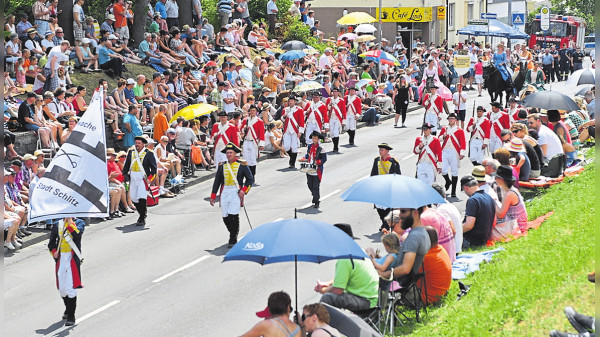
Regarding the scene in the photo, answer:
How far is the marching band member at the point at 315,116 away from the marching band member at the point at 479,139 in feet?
18.1

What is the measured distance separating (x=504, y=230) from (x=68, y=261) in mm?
6645

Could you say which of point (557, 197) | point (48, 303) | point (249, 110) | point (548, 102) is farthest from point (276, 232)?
point (249, 110)

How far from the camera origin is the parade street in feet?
44.3

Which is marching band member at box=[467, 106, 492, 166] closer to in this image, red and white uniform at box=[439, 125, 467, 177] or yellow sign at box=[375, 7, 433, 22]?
red and white uniform at box=[439, 125, 467, 177]

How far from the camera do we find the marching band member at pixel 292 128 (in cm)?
2509

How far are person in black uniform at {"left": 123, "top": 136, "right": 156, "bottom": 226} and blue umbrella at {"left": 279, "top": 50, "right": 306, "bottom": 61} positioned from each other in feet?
46.3

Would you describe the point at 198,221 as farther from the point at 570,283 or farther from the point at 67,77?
the point at 570,283

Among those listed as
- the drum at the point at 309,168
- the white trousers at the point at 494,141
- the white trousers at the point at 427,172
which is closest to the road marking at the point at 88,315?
the drum at the point at 309,168

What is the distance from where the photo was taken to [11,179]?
58.3ft

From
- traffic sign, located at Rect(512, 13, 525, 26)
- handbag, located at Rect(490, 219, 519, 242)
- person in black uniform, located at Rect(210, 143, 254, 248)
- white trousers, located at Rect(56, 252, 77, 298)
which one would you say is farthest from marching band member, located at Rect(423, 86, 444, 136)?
traffic sign, located at Rect(512, 13, 525, 26)

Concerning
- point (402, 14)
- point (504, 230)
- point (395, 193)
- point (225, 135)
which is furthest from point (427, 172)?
point (402, 14)

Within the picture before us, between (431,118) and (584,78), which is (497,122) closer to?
(431,118)

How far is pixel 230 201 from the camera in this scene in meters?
17.1

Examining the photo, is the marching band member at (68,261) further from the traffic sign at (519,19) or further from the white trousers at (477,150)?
the traffic sign at (519,19)
